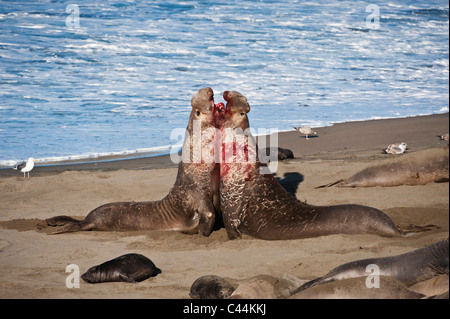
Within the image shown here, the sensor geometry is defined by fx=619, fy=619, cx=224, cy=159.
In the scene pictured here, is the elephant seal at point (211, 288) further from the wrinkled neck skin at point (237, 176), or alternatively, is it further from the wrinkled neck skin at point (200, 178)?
the wrinkled neck skin at point (200, 178)

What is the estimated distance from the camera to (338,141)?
1157 cm

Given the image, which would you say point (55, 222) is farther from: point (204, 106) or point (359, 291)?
point (359, 291)

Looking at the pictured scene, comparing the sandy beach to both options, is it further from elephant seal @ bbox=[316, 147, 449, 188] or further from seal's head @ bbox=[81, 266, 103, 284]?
elephant seal @ bbox=[316, 147, 449, 188]

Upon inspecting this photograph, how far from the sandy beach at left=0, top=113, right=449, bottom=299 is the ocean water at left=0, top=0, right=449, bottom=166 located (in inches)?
69.6

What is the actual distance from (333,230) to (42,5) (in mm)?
22292

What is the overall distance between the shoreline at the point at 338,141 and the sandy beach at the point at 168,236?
0.12ft

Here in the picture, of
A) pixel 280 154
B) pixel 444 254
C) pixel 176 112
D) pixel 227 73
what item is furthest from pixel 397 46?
pixel 444 254

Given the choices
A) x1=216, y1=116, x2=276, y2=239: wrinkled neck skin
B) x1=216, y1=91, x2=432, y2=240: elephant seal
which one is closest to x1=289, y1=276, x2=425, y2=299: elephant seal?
x1=216, y1=91, x2=432, y2=240: elephant seal

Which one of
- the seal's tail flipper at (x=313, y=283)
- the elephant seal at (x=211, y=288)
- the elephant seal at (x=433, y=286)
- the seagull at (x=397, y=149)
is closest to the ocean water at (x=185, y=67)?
the seagull at (x=397, y=149)

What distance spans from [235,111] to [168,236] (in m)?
1.53

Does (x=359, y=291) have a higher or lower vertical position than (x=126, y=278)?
higher

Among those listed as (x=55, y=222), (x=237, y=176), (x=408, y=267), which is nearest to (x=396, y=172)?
(x=237, y=176)

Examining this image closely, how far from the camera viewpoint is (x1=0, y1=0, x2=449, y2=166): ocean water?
502 inches
